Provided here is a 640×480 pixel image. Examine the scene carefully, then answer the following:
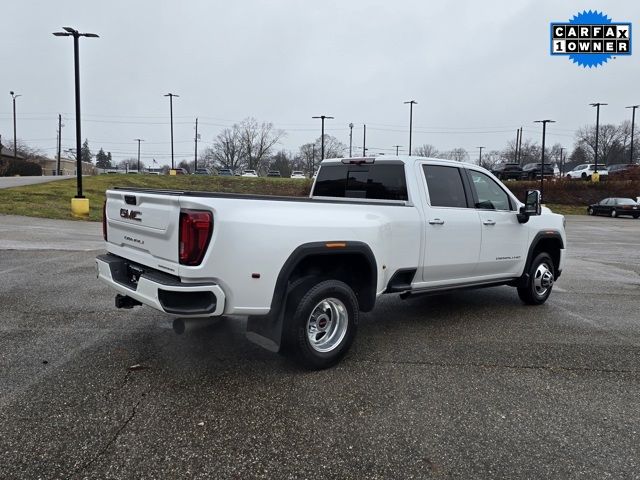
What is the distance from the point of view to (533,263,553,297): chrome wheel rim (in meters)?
6.70

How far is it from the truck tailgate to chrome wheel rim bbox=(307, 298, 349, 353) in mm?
1311

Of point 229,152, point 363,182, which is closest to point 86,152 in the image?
point 229,152

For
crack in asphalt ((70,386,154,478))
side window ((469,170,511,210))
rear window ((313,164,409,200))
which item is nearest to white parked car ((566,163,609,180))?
side window ((469,170,511,210))

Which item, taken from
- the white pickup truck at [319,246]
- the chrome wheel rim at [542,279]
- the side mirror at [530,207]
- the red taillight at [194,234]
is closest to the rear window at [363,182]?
the white pickup truck at [319,246]

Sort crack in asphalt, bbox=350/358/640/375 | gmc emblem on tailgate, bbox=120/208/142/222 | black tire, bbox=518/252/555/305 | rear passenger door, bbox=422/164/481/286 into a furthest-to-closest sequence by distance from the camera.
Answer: black tire, bbox=518/252/555/305 → rear passenger door, bbox=422/164/481/286 → crack in asphalt, bbox=350/358/640/375 → gmc emblem on tailgate, bbox=120/208/142/222

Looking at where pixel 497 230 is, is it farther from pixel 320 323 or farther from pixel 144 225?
pixel 144 225

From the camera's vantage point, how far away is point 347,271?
15.0 feet

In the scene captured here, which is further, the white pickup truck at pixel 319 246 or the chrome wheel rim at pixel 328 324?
the chrome wheel rim at pixel 328 324

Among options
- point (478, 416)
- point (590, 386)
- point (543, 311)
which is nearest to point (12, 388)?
point (478, 416)

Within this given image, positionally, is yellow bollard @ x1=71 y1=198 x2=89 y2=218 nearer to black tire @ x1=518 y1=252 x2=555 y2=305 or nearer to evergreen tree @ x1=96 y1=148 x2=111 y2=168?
black tire @ x1=518 y1=252 x2=555 y2=305

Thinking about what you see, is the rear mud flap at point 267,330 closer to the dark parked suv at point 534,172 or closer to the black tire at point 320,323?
the black tire at point 320,323

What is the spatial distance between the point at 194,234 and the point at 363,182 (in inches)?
105

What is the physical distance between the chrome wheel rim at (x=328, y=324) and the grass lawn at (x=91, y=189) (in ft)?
57.5

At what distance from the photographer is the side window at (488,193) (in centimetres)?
588
